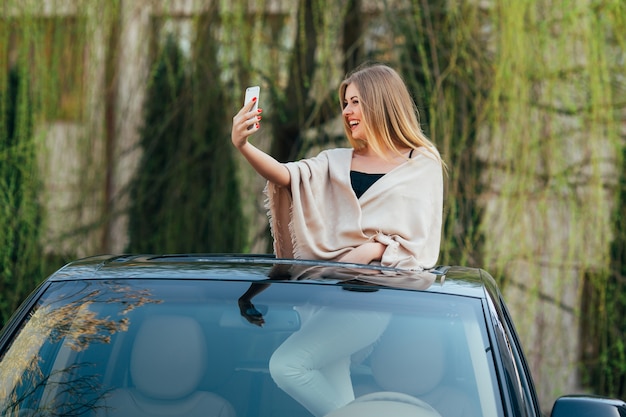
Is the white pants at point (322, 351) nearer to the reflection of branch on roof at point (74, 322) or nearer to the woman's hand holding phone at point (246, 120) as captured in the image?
the reflection of branch on roof at point (74, 322)

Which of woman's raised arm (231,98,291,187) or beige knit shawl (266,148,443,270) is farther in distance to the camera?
beige knit shawl (266,148,443,270)

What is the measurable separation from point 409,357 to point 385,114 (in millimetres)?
1306

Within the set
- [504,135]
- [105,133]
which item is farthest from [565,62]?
[105,133]

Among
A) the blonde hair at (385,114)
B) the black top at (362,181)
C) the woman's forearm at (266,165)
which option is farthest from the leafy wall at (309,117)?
the woman's forearm at (266,165)

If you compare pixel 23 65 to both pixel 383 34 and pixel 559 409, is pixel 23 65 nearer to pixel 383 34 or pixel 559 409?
pixel 383 34

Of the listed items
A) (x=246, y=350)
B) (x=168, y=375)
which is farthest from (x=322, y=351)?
(x=168, y=375)

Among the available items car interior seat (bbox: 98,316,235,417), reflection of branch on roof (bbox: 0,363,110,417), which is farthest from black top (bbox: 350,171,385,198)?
reflection of branch on roof (bbox: 0,363,110,417)

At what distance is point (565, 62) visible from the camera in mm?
6480

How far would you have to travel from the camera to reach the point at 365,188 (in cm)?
376

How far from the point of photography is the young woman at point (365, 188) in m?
3.64

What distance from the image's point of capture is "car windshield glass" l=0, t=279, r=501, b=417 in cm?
270

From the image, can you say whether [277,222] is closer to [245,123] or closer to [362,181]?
[362,181]

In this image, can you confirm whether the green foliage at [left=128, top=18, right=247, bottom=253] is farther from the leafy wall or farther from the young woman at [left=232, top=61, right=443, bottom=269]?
the young woman at [left=232, top=61, right=443, bottom=269]

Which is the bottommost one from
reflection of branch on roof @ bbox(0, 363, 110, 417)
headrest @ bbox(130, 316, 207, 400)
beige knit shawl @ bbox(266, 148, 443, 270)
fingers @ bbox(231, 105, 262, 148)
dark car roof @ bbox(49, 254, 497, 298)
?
reflection of branch on roof @ bbox(0, 363, 110, 417)
